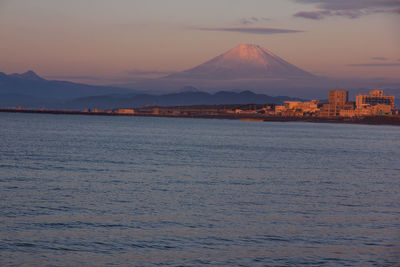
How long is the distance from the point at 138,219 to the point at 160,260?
4.14m

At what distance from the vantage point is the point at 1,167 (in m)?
29.3

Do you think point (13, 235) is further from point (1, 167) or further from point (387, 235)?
point (1, 167)

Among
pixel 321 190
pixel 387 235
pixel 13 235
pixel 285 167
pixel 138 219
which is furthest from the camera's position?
pixel 285 167

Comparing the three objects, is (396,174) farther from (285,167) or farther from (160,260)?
(160,260)

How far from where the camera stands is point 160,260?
1286 centimetres

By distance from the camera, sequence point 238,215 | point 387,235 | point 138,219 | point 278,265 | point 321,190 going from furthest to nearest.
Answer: point 321,190 → point 238,215 → point 138,219 → point 387,235 → point 278,265

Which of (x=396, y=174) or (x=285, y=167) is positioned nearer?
(x=396, y=174)

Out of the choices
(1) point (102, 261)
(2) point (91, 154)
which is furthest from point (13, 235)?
(2) point (91, 154)

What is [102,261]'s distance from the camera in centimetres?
1273

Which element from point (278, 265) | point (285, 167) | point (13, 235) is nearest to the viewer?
point (278, 265)

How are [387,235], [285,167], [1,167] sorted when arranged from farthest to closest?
[285,167]
[1,167]
[387,235]

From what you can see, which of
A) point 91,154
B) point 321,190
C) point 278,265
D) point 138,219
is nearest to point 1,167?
point 91,154

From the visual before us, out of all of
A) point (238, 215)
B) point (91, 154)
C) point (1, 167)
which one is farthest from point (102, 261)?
point (91, 154)

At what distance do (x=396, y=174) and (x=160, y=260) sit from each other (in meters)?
23.1
